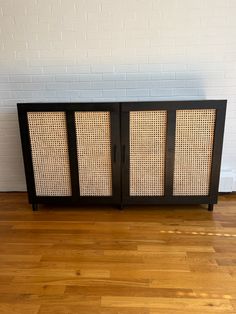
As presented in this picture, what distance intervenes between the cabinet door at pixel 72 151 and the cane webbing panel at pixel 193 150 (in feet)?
1.83

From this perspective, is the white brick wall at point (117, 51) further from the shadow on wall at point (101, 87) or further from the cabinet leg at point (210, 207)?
the cabinet leg at point (210, 207)

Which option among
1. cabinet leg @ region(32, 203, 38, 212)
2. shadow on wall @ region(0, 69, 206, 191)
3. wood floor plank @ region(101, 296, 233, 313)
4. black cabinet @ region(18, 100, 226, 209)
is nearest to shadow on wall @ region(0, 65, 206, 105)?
shadow on wall @ region(0, 69, 206, 191)

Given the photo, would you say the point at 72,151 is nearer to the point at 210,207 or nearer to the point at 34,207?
the point at 34,207

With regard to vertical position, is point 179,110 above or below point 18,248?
above

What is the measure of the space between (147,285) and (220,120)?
4.82 feet

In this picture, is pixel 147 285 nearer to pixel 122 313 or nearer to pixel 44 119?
pixel 122 313

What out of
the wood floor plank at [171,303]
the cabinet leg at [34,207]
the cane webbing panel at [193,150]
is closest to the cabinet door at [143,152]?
the cane webbing panel at [193,150]

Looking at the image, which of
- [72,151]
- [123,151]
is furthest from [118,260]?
[72,151]

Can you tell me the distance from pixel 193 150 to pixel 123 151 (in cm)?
63

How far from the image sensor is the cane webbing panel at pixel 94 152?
231cm

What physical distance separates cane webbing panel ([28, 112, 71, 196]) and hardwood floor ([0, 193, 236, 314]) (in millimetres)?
268

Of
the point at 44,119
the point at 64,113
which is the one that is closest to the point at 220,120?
the point at 64,113

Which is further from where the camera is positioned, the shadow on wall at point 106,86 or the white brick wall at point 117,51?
the shadow on wall at point 106,86

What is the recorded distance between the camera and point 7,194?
299 cm
